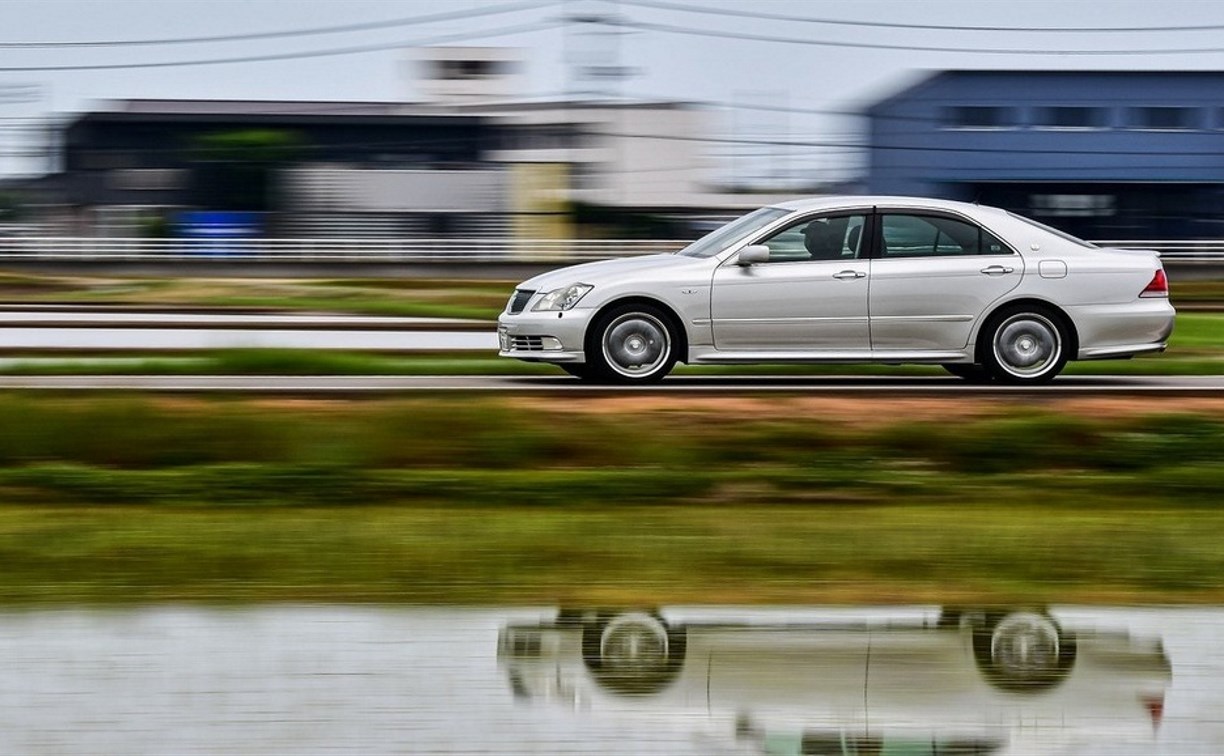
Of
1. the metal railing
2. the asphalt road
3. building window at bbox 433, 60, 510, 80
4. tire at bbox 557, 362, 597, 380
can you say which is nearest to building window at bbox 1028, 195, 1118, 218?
the metal railing

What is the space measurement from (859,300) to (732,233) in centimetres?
109

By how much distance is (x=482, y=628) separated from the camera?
232 inches

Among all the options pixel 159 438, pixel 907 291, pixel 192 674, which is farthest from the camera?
pixel 907 291

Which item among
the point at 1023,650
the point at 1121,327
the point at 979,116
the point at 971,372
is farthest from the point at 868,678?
the point at 979,116

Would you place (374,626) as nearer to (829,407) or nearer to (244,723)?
(244,723)

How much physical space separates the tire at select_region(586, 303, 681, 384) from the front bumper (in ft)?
0.29

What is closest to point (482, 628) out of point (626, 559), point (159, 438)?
point (626, 559)

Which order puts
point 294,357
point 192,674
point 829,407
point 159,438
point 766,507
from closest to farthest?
point 192,674 → point 766,507 → point 159,438 → point 829,407 → point 294,357

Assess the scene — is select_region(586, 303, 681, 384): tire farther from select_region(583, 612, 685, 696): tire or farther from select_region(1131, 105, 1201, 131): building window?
select_region(1131, 105, 1201, 131): building window

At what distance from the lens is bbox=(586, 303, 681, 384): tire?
41.7 ft

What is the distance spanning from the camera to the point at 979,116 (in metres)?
68.5

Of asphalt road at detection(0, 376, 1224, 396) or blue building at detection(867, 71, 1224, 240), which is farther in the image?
blue building at detection(867, 71, 1224, 240)

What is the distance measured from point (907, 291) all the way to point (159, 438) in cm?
548

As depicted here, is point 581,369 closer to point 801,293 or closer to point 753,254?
point 753,254
